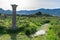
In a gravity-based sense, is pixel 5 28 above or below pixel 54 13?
above

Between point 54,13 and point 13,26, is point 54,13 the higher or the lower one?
the lower one

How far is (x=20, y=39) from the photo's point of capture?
12266mm

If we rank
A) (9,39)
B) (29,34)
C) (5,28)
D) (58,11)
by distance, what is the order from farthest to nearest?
(58,11), (5,28), (29,34), (9,39)

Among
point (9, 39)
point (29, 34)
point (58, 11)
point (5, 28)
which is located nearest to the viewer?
point (9, 39)

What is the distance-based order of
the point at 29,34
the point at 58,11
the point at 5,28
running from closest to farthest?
the point at 29,34 → the point at 5,28 → the point at 58,11

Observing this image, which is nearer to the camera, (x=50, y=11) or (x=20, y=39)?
(x=20, y=39)

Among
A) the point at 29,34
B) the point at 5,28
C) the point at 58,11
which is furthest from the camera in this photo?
the point at 58,11

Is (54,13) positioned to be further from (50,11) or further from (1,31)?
(1,31)

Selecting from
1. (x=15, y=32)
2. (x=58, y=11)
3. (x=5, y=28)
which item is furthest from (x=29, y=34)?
(x=58, y=11)

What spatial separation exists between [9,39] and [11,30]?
313 centimetres

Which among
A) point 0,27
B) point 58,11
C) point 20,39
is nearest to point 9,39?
point 20,39

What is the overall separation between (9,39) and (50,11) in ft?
111

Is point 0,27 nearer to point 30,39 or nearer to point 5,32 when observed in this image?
point 5,32

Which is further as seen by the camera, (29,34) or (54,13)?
(54,13)
